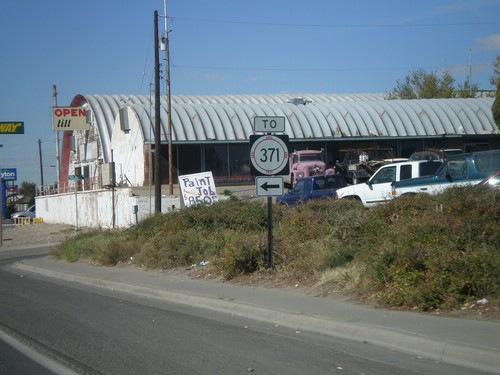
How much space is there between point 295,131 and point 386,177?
1045 inches

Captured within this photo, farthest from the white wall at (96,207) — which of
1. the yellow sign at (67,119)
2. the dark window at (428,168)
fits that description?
the dark window at (428,168)

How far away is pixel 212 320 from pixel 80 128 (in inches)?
1903

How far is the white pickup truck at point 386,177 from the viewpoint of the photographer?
22906 mm

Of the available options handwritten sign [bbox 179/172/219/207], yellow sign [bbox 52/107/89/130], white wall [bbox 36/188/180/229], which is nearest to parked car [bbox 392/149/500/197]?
handwritten sign [bbox 179/172/219/207]

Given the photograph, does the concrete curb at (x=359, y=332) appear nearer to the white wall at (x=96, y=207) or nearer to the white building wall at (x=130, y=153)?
the white wall at (x=96, y=207)

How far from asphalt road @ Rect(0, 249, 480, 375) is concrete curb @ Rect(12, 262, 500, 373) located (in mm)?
191

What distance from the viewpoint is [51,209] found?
54.6 m

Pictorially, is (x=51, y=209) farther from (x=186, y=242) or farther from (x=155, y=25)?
(x=186, y=242)

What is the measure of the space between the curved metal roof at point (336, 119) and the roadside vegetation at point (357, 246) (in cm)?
2814

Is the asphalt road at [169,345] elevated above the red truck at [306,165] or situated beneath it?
situated beneath

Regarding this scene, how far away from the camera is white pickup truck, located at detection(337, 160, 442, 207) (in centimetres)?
2291

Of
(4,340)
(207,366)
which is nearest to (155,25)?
(4,340)

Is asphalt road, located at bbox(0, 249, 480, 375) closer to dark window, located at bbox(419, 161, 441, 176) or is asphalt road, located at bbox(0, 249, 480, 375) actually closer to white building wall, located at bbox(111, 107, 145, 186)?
dark window, located at bbox(419, 161, 441, 176)

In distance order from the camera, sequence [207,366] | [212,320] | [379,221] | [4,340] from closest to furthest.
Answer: [207,366]
[4,340]
[212,320]
[379,221]
